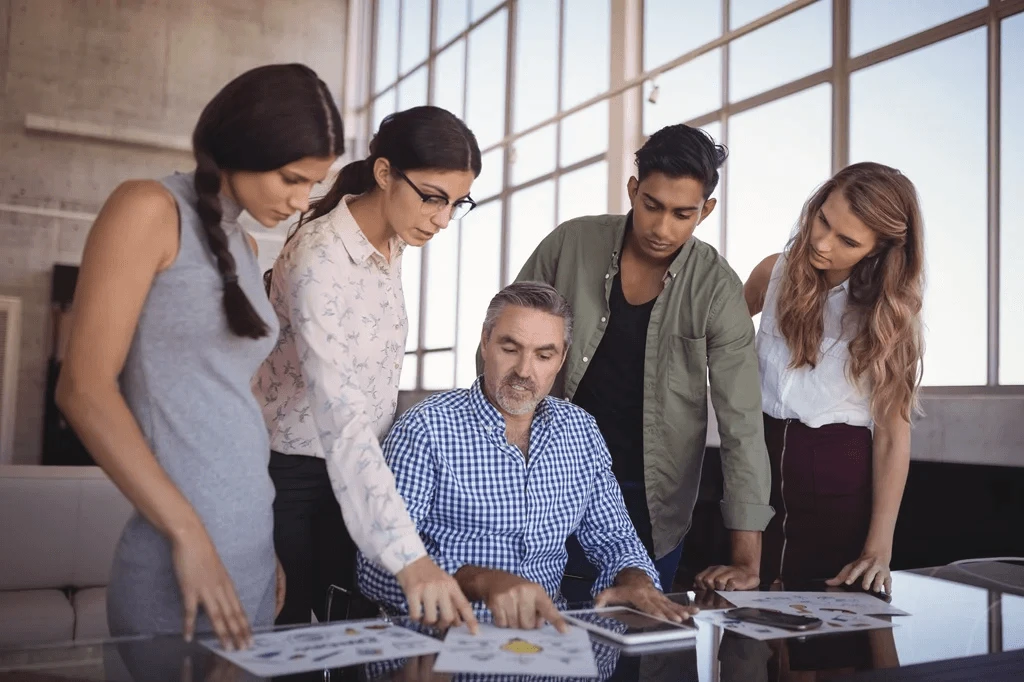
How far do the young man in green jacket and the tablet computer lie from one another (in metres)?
0.59

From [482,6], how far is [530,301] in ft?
28.0

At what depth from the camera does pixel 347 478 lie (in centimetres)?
137

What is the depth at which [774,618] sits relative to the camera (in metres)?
1.53

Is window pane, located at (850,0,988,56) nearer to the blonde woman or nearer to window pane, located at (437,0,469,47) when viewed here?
the blonde woman

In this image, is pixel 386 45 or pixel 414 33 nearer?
pixel 414 33

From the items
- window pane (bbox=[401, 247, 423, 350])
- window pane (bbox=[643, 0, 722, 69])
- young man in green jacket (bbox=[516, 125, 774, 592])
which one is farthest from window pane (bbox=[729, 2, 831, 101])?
window pane (bbox=[401, 247, 423, 350])

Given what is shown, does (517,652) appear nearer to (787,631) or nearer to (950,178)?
(787,631)

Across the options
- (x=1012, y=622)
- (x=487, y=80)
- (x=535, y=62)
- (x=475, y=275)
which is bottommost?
(x=1012, y=622)

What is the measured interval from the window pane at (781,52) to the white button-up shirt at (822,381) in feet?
12.2

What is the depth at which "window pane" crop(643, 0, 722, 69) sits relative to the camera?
6625mm

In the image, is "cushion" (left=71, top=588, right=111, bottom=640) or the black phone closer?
the black phone

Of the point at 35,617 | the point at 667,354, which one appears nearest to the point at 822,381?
the point at 667,354

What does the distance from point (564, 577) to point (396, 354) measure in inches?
26.1

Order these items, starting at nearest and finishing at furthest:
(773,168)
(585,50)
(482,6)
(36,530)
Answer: (36,530) → (773,168) → (585,50) → (482,6)
